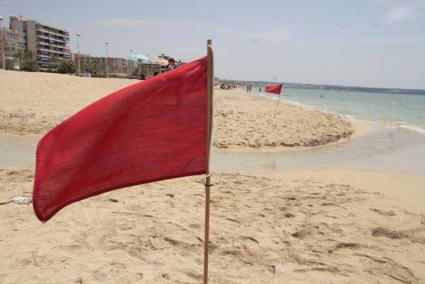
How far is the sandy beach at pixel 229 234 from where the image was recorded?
3902 millimetres

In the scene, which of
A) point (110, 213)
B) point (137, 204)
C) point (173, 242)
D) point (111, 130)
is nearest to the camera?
point (111, 130)

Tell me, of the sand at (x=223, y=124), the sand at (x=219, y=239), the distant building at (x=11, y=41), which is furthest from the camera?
the distant building at (x=11, y=41)

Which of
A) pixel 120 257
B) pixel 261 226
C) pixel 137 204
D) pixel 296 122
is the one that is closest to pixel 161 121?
pixel 120 257

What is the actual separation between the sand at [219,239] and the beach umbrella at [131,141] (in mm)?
1634

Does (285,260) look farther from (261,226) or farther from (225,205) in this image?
(225,205)

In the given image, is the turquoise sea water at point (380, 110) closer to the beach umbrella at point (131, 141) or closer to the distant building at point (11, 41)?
the beach umbrella at point (131, 141)

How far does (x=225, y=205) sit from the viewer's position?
5914 mm

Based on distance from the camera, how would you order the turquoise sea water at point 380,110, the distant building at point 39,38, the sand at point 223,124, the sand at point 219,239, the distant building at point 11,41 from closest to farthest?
1. the sand at point 219,239
2. the sand at point 223,124
3. the turquoise sea water at point 380,110
4. the distant building at point 11,41
5. the distant building at point 39,38

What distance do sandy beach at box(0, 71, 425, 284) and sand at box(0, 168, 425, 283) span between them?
13 mm

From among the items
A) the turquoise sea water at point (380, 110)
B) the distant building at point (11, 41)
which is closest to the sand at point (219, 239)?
the turquoise sea water at point (380, 110)

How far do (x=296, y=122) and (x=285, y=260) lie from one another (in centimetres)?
1253

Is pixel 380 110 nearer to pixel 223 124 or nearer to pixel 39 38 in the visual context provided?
pixel 223 124

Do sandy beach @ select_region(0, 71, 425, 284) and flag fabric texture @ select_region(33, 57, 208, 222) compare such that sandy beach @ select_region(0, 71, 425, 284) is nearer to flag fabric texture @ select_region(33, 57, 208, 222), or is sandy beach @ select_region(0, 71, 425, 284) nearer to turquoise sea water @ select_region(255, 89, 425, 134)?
flag fabric texture @ select_region(33, 57, 208, 222)

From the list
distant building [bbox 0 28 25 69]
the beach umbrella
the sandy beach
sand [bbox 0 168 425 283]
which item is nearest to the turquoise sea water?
the sandy beach
